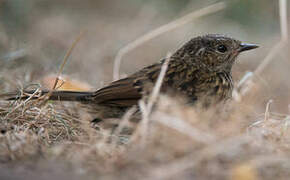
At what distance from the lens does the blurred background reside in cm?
663

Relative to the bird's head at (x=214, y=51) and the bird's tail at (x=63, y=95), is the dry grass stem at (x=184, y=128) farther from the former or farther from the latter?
the bird's head at (x=214, y=51)

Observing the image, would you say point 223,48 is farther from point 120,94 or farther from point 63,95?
point 63,95

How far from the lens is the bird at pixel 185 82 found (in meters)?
4.30

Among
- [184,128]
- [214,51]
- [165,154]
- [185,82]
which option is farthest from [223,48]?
[165,154]

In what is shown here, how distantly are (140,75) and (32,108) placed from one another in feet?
3.35

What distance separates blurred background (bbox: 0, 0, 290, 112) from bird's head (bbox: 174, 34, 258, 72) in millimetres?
600

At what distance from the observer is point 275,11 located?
10.5 meters

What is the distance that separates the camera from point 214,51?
4777mm

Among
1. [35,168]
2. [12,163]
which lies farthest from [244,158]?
[12,163]

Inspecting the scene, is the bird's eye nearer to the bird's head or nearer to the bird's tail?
the bird's head

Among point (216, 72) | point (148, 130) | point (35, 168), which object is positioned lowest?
point (35, 168)

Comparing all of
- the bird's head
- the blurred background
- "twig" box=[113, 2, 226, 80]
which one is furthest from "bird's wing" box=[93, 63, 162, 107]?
the blurred background

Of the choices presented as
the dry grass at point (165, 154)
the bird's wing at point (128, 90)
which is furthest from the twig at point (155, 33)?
the dry grass at point (165, 154)

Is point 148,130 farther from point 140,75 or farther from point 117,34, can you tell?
point 117,34
